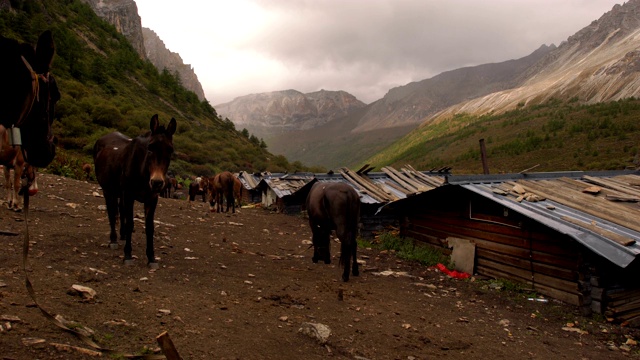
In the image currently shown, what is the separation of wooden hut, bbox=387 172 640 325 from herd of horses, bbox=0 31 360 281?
4462 millimetres

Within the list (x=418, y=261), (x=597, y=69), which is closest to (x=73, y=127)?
(x=418, y=261)

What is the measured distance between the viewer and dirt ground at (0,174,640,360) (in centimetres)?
430

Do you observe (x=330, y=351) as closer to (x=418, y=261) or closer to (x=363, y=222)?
(x=418, y=261)

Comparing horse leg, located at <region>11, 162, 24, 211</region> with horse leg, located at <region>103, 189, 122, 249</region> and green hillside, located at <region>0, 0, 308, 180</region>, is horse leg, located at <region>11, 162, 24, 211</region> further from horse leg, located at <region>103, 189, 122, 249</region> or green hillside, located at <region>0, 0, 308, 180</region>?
green hillside, located at <region>0, 0, 308, 180</region>

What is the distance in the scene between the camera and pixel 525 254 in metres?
9.75

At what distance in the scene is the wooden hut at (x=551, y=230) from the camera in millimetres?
8000

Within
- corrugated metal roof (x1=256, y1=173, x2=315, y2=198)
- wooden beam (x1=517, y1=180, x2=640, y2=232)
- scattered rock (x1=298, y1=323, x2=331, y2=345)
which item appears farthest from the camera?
corrugated metal roof (x1=256, y1=173, x2=315, y2=198)

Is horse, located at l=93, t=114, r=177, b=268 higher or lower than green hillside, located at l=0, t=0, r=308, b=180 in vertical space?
lower

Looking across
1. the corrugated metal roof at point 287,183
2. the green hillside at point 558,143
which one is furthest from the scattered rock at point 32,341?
the green hillside at point 558,143

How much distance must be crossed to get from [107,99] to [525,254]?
55.4 metres

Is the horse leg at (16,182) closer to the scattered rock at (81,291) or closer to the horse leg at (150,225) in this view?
the horse leg at (150,225)

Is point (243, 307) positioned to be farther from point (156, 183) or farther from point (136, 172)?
point (136, 172)

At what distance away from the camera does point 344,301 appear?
24.1ft

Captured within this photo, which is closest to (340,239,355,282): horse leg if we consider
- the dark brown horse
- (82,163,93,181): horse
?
the dark brown horse
